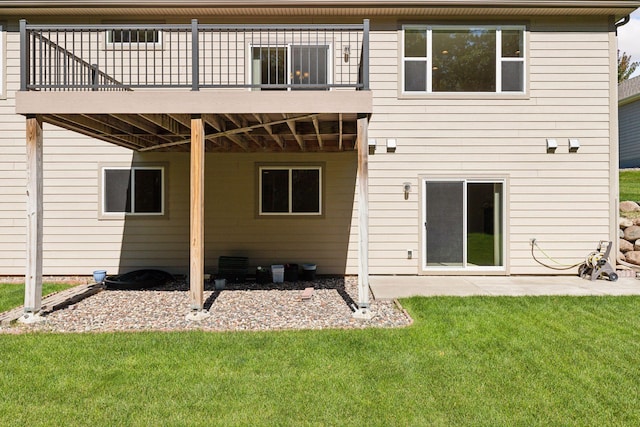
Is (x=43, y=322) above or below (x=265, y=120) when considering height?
below

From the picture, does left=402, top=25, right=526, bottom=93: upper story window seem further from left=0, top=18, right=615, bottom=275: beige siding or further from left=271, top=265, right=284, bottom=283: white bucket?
left=271, top=265, right=284, bottom=283: white bucket

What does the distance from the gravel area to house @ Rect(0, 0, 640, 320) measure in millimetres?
1469

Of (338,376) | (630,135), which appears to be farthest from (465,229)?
(630,135)

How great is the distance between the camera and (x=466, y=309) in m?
5.23

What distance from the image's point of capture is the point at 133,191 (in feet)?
25.6

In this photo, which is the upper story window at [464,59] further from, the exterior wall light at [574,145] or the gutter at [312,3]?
the exterior wall light at [574,145]

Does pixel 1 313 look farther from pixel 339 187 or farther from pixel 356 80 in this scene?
pixel 356 80

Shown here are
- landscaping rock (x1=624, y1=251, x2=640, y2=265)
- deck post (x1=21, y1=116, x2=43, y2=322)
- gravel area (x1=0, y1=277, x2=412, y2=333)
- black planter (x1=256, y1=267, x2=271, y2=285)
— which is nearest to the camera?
gravel area (x1=0, y1=277, x2=412, y2=333)

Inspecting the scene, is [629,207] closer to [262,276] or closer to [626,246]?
[626,246]

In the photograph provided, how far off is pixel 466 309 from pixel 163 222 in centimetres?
601

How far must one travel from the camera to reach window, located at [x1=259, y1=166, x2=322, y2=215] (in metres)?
7.83

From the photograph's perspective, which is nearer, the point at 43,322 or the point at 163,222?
the point at 43,322

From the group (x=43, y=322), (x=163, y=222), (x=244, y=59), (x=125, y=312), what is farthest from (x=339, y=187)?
(x=43, y=322)

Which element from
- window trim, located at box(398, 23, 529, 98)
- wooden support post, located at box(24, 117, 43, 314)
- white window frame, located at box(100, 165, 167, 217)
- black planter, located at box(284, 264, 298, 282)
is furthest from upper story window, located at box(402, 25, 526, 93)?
wooden support post, located at box(24, 117, 43, 314)
